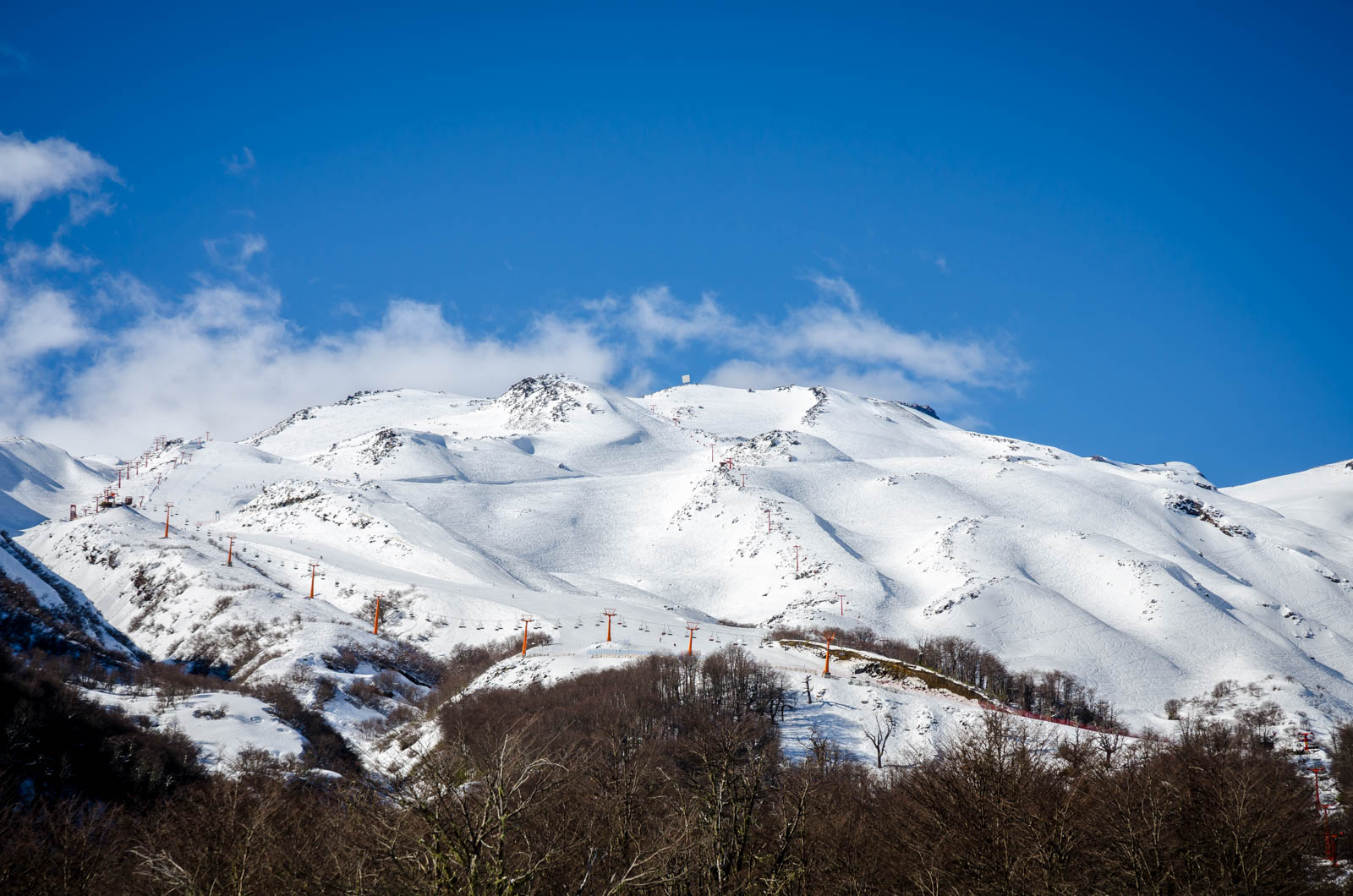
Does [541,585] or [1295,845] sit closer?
[1295,845]

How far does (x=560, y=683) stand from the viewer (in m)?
73.7

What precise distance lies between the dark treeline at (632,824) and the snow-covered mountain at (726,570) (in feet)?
104

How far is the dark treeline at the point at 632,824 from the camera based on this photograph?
18.6 meters

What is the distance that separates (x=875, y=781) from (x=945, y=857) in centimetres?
2404

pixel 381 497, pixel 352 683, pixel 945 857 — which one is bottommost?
pixel 945 857

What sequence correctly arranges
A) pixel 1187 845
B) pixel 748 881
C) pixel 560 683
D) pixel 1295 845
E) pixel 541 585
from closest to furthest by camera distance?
1. pixel 748 881
2. pixel 1187 845
3. pixel 1295 845
4. pixel 560 683
5. pixel 541 585

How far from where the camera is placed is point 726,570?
157m

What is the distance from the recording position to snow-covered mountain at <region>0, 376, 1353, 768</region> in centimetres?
10150

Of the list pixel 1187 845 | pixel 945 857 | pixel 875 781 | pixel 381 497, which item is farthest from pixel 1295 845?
pixel 381 497

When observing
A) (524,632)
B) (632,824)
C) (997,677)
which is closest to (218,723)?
(524,632)

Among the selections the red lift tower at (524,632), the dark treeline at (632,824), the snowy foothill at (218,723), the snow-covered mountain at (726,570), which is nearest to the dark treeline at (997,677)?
the snow-covered mountain at (726,570)

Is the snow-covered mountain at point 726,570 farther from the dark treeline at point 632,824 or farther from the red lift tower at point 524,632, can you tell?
the dark treeline at point 632,824

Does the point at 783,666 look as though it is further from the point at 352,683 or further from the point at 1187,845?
the point at 1187,845

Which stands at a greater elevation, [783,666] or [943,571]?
[943,571]
